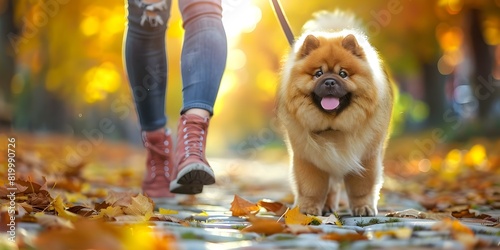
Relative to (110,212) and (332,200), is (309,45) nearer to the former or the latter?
(332,200)

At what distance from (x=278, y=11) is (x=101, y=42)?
327 inches

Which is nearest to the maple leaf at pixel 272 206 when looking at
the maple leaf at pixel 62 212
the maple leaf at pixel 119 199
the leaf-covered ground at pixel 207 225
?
the leaf-covered ground at pixel 207 225

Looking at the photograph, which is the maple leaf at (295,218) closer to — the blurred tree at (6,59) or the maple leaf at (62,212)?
the maple leaf at (62,212)

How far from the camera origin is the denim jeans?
3.26 metres

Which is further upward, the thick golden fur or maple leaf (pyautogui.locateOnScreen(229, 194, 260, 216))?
the thick golden fur

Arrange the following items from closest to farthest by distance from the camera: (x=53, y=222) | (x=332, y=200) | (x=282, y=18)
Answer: (x=53, y=222) < (x=282, y=18) < (x=332, y=200)

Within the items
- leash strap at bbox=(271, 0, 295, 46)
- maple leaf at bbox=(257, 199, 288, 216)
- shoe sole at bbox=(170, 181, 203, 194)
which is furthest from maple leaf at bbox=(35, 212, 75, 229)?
leash strap at bbox=(271, 0, 295, 46)

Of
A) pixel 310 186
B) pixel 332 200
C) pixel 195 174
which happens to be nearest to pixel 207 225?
pixel 195 174

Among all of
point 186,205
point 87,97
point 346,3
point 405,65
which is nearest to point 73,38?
point 87,97

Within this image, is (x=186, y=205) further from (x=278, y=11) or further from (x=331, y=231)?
(x=331, y=231)

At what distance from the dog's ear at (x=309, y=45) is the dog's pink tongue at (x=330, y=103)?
31 centimetres

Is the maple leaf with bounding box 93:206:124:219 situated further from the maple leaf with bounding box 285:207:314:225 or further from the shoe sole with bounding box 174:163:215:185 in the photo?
the maple leaf with bounding box 285:207:314:225

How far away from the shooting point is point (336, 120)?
9.91ft

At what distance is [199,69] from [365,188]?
3.62ft
